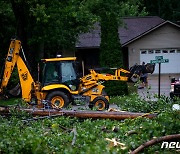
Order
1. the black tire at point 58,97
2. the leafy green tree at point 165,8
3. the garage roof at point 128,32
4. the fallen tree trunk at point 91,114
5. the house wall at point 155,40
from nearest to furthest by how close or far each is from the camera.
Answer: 1. the fallen tree trunk at point 91,114
2. the black tire at point 58,97
3. the garage roof at point 128,32
4. the house wall at point 155,40
5. the leafy green tree at point 165,8

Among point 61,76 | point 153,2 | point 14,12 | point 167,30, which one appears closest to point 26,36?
point 14,12

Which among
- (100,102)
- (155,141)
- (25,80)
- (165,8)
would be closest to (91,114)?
(155,141)

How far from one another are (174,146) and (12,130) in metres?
2.83

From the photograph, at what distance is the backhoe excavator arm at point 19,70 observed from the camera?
19094 mm

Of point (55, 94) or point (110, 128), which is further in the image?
point (55, 94)

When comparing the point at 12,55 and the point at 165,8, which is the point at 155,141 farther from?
the point at 165,8

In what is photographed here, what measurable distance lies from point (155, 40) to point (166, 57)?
161 centimetres

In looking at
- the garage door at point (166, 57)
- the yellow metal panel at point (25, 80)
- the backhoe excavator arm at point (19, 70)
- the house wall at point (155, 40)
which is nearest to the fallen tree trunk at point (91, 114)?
the backhoe excavator arm at point (19, 70)

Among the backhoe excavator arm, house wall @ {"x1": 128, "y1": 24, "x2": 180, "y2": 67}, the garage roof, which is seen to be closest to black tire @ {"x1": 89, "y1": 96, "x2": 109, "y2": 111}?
the backhoe excavator arm

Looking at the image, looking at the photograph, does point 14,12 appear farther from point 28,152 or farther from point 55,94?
point 28,152

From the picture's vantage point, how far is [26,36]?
25594 mm

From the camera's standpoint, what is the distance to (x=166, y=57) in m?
37.2

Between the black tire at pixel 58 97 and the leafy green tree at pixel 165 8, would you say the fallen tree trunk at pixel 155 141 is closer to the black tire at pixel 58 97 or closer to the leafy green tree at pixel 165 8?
the black tire at pixel 58 97

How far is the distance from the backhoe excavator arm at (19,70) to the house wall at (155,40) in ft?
58.5
